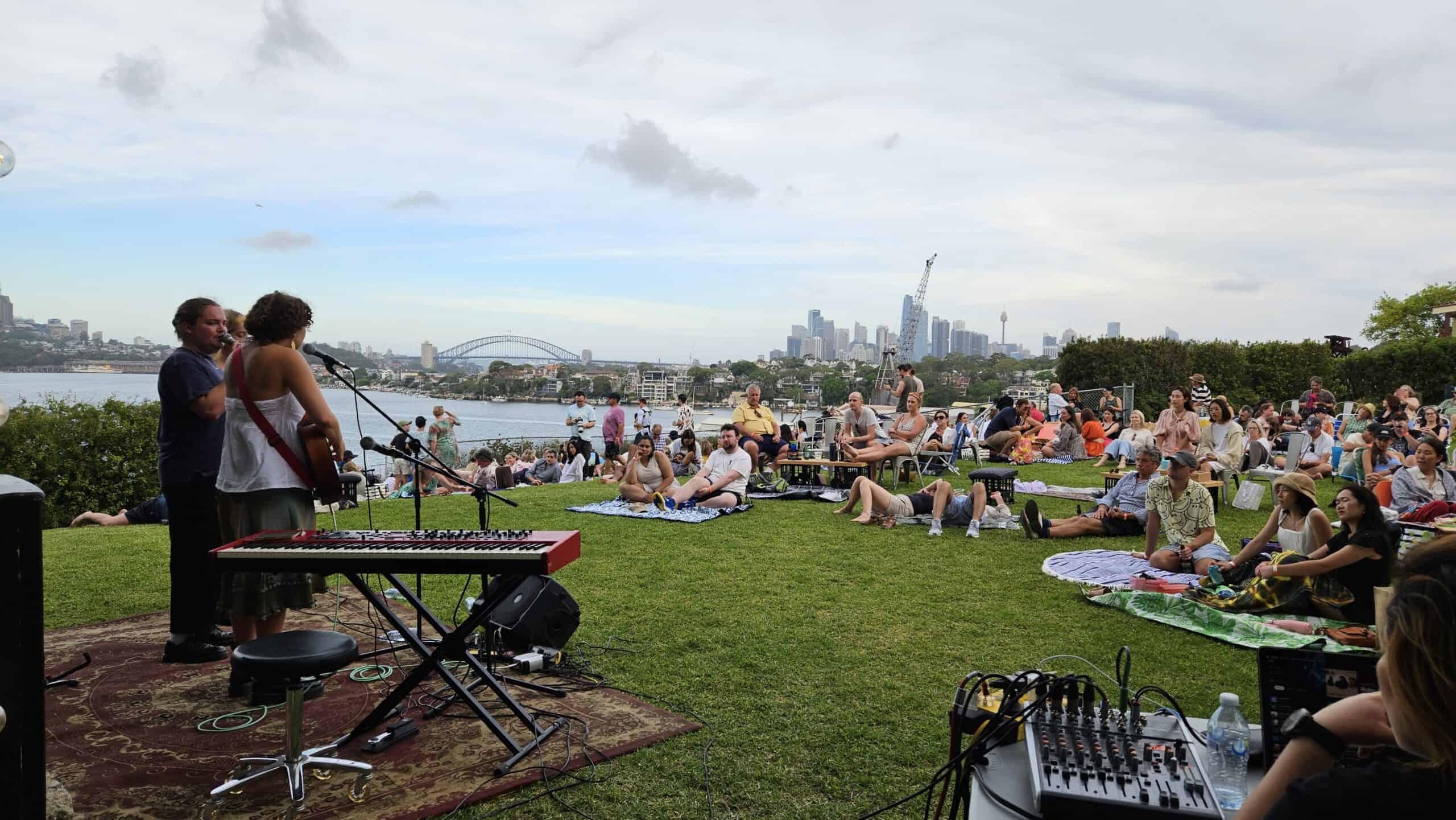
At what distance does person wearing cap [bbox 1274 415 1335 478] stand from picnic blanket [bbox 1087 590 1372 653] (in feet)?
28.8

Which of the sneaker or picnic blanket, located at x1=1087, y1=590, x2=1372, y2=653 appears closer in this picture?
picnic blanket, located at x1=1087, y1=590, x2=1372, y2=653

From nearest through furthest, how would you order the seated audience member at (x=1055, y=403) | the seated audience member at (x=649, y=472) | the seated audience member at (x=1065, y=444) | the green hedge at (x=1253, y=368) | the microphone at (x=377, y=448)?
1. the microphone at (x=377, y=448)
2. the seated audience member at (x=649, y=472)
3. the seated audience member at (x=1065, y=444)
4. the seated audience member at (x=1055, y=403)
5. the green hedge at (x=1253, y=368)

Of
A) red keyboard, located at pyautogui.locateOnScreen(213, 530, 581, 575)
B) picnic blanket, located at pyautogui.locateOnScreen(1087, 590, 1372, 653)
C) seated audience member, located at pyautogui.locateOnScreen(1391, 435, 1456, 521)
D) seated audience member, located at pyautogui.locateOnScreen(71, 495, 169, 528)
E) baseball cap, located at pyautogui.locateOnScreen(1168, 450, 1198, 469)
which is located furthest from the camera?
seated audience member, located at pyautogui.locateOnScreen(71, 495, 169, 528)

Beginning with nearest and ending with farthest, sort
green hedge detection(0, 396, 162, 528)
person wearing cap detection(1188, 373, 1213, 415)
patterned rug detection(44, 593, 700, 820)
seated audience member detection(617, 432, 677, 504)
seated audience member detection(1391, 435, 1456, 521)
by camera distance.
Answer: patterned rug detection(44, 593, 700, 820) → seated audience member detection(1391, 435, 1456, 521) → green hedge detection(0, 396, 162, 528) → seated audience member detection(617, 432, 677, 504) → person wearing cap detection(1188, 373, 1213, 415)

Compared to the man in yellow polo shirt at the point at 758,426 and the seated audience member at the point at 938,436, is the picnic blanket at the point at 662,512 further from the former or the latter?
the seated audience member at the point at 938,436

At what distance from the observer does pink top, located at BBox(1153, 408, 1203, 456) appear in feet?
38.5

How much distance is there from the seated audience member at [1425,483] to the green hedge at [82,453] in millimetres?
13622

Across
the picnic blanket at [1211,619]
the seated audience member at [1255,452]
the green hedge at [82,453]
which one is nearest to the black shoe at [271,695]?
the picnic blanket at [1211,619]

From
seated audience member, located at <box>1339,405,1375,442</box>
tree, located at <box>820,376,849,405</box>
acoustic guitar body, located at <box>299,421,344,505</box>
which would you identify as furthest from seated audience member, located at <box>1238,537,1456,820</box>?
tree, located at <box>820,376,849,405</box>

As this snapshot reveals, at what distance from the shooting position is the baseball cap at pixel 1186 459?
7617mm

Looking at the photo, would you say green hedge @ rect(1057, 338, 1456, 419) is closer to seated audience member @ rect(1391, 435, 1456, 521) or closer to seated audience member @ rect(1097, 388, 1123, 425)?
seated audience member @ rect(1097, 388, 1123, 425)

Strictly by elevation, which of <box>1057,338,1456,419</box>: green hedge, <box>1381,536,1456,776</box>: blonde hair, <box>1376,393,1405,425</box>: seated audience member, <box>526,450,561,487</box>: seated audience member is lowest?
<box>526,450,561,487</box>: seated audience member

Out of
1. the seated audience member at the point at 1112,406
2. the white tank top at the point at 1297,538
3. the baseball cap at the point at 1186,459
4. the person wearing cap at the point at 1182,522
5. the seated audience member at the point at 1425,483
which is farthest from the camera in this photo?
the seated audience member at the point at 1112,406

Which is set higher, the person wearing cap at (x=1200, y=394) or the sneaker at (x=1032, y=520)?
the person wearing cap at (x=1200, y=394)
